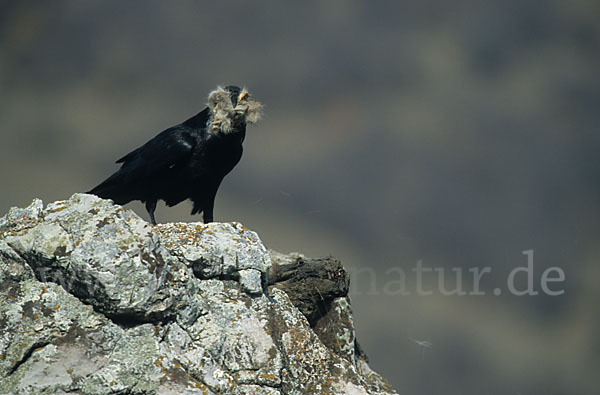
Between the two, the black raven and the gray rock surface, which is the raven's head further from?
the gray rock surface

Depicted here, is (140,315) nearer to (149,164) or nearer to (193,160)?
(193,160)

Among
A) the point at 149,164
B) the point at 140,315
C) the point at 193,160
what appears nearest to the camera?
the point at 140,315

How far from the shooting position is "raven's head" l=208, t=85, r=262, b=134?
28.1 feet

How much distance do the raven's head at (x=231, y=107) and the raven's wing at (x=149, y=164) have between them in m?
0.46

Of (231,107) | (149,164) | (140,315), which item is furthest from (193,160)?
(140,315)

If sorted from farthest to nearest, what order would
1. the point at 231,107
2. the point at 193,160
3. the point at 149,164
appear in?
1. the point at 149,164
2. the point at 193,160
3. the point at 231,107

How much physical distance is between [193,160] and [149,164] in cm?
60

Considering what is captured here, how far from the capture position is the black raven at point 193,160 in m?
8.75

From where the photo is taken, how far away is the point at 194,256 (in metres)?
6.58

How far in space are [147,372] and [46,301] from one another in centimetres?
105

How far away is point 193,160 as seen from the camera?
9.02 meters

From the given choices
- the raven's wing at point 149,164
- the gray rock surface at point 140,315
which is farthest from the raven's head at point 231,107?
the gray rock surface at point 140,315

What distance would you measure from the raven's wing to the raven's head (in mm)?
456

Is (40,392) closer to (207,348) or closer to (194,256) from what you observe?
(207,348)
